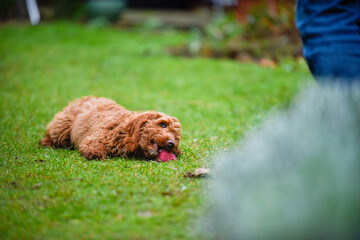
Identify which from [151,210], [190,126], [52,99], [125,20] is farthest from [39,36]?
[151,210]

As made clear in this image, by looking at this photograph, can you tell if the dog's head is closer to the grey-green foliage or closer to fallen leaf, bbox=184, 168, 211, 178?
fallen leaf, bbox=184, 168, 211, 178

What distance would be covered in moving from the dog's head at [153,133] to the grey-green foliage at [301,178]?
127 cm

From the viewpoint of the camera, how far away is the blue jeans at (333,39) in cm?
294

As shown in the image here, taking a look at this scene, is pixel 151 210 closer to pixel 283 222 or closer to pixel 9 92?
pixel 283 222

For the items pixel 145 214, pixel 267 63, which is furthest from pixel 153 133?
pixel 267 63

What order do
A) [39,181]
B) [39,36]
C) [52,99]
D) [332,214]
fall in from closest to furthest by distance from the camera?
1. [332,214]
2. [39,181]
3. [52,99]
4. [39,36]

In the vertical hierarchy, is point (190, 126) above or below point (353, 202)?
below

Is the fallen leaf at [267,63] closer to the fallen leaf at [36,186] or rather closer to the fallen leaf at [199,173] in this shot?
the fallen leaf at [199,173]

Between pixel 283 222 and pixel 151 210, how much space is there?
103cm

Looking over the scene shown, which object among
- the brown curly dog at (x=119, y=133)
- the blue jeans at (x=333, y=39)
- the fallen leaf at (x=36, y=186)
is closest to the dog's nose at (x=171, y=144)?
the brown curly dog at (x=119, y=133)

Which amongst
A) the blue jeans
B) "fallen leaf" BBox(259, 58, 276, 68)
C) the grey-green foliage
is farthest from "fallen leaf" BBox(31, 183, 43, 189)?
"fallen leaf" BBox(259, 58, 276, 68)

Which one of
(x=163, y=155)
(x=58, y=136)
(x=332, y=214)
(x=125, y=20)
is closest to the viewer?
(x=332, y=214)

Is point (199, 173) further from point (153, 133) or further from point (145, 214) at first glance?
point (145, 214)

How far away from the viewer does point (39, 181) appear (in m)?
3.00
